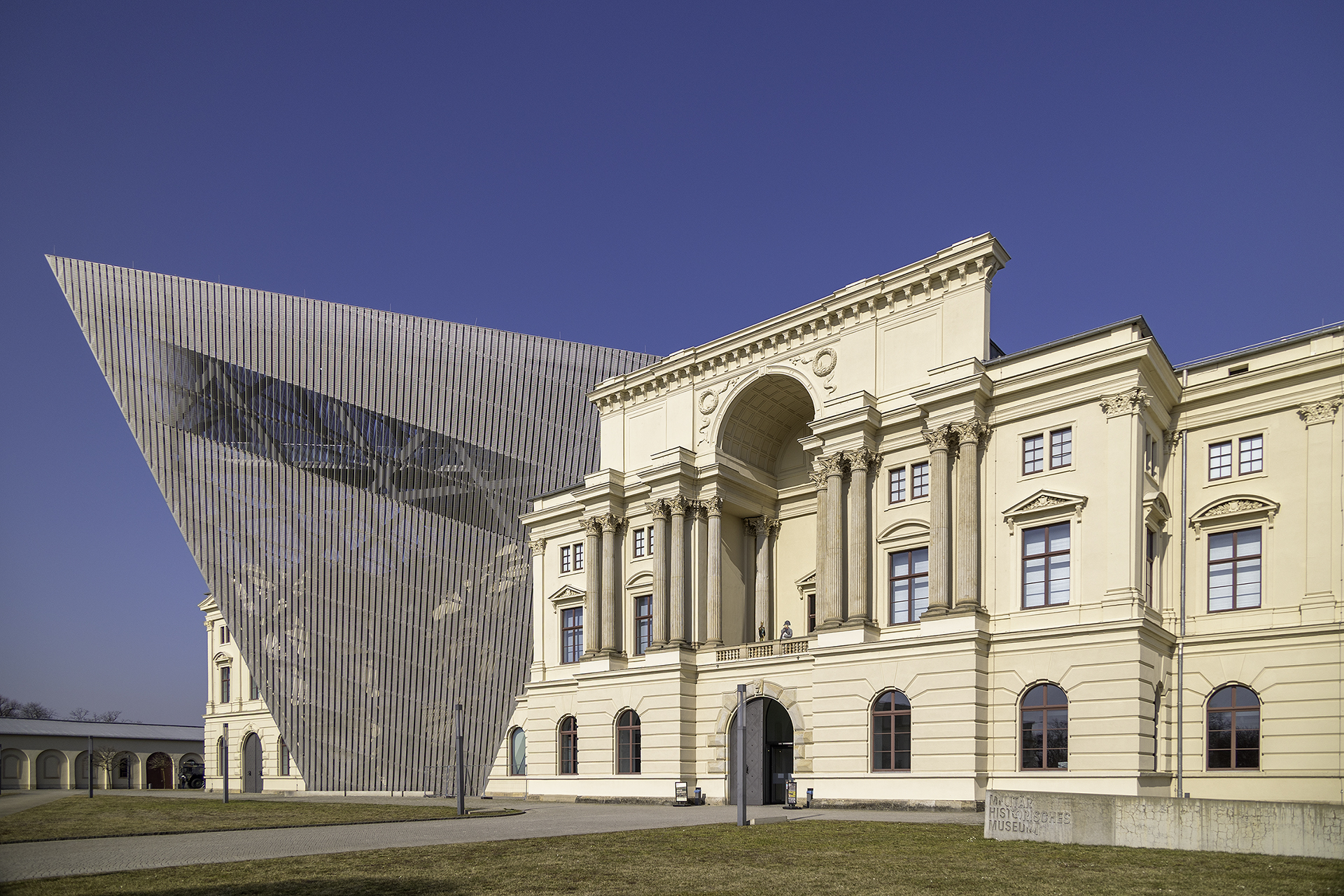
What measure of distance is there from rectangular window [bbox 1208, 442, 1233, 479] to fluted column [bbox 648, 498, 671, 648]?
2173 cm

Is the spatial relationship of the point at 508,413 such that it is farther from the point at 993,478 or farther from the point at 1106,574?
the point at 1106,574

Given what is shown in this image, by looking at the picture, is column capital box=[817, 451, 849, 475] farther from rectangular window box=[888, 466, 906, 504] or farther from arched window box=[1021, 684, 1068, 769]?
arched window box=[1021, 684, 1068, 769]

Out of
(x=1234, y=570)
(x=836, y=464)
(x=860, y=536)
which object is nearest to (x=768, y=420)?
(x=836, y=464)

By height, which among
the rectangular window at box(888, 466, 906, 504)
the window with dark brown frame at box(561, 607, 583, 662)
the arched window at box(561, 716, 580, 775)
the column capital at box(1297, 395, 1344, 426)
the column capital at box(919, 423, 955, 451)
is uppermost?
the column capital at box(1297, 395, 1344, 426)

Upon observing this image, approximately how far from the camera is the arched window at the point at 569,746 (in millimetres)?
48156

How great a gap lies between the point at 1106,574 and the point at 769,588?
685 inches

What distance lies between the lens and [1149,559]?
3425 cm

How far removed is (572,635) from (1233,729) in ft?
96.2

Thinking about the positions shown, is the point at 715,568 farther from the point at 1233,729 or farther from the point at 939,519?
the point at 1233,729

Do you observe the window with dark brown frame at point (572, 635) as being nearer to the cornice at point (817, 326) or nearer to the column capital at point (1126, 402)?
the cornice at point (817, 326)

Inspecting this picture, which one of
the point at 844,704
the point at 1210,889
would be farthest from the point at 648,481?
the point at 1210,889

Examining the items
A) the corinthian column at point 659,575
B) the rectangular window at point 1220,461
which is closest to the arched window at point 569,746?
the corinthian column at point 659,575

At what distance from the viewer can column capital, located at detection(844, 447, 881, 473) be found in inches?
1548

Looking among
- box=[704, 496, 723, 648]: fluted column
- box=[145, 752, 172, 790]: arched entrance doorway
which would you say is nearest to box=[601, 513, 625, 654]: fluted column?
box=[704, 496, 723, 648]: fluted column
